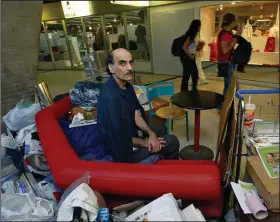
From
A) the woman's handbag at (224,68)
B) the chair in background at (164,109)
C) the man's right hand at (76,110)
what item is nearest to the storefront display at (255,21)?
the woman's handbag at (224,68)

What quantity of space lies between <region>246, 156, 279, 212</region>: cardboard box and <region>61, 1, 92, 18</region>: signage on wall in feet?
23.1

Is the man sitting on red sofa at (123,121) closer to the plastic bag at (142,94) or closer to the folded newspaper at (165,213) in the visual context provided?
the folded newspaper at (165,213)

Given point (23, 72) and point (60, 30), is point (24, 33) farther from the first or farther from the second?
point (60, 30)

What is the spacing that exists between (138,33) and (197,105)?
546 cm

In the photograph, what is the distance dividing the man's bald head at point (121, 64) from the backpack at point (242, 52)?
210 cm

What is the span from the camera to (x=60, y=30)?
877 cm

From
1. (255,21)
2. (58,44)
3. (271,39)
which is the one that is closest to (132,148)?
(271,39)

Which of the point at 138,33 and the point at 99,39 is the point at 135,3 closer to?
the point at 138,33

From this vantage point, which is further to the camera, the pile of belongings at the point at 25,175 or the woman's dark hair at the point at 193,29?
the woman's dark hair at the point at 193,29

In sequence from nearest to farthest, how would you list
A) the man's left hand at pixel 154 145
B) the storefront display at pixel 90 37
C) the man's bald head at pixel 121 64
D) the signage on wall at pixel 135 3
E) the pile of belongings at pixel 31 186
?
the pile of belongings at pixel 31 186 < the man's bald head at pixel 121 64 < the man's left hand at pixel 154 145 < the signage on wall at pixel 135 3 < the storefront display at pixel 90 37

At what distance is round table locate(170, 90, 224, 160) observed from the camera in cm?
215

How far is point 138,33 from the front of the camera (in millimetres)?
6996

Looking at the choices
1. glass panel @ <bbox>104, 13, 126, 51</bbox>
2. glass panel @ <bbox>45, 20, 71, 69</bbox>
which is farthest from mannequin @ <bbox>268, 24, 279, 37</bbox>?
glass panel @ <bbox>45, 20, 71, 69</bbox>

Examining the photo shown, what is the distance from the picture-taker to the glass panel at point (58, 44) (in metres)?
8.80
